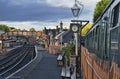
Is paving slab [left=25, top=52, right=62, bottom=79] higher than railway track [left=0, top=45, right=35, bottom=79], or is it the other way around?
paving slab [left=25, top=52, right=62, bottom=79]

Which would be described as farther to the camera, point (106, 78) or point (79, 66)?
point (79, 66)

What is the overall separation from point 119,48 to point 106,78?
60 centimetres

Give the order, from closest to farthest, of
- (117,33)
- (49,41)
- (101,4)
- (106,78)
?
1. (106,78)
2. (117,33)
3. (101,4)
4. (49,41)

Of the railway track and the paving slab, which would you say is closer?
the paving slab

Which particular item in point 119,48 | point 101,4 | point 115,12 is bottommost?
point 119,48

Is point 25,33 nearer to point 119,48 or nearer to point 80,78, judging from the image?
point 80,78

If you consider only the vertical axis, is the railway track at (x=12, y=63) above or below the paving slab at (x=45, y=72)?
below

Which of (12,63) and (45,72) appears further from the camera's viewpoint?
(12,63)

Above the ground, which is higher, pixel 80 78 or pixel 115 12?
pixel 115 12

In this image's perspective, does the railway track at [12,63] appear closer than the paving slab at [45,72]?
No

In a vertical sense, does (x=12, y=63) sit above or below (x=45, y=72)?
below

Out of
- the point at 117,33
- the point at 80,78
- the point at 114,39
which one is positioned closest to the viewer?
the point at 117,33

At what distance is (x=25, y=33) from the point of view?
170m

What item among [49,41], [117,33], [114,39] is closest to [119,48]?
[117,33]
